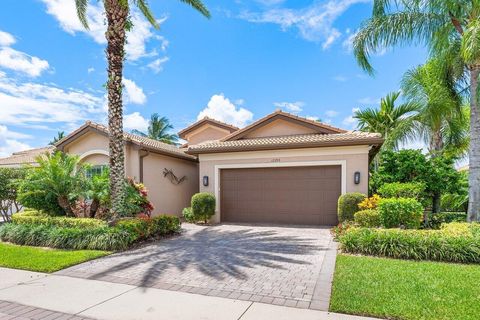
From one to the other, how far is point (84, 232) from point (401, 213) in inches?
388

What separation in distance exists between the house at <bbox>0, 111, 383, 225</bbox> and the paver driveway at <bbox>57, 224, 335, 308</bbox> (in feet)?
9.35

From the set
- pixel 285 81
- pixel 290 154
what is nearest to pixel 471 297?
pixel 290 154

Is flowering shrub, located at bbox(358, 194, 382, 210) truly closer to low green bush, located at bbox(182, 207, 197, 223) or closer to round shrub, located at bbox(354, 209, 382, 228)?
round shrub, located at bbox(354, 209, 382, 228)

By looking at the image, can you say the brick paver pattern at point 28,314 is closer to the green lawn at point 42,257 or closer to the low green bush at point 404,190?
the green lawn at point 42,257

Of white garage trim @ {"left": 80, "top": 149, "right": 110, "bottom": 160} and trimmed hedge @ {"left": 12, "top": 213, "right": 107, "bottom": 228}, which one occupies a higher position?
white garage trim @ {"left": 80, "top": 149, "right": 110, "bottom": 160}

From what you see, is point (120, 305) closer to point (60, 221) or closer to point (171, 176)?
point (60, 221)

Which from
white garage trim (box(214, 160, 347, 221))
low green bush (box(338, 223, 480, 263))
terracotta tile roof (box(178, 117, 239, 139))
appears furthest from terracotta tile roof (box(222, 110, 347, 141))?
low green bush (box(338, 223, 480, 263))

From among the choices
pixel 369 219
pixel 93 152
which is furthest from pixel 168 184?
pixel 369 219

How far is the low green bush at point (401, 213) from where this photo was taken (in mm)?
9242

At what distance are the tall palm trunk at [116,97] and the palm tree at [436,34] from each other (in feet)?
29.5

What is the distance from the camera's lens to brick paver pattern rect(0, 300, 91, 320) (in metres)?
4.35

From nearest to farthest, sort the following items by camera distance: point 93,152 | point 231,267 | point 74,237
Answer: point 231,267
point 74,237
point 93,152

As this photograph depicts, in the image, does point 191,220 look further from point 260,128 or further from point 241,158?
point 260,128

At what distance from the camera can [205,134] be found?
21.9 meters
